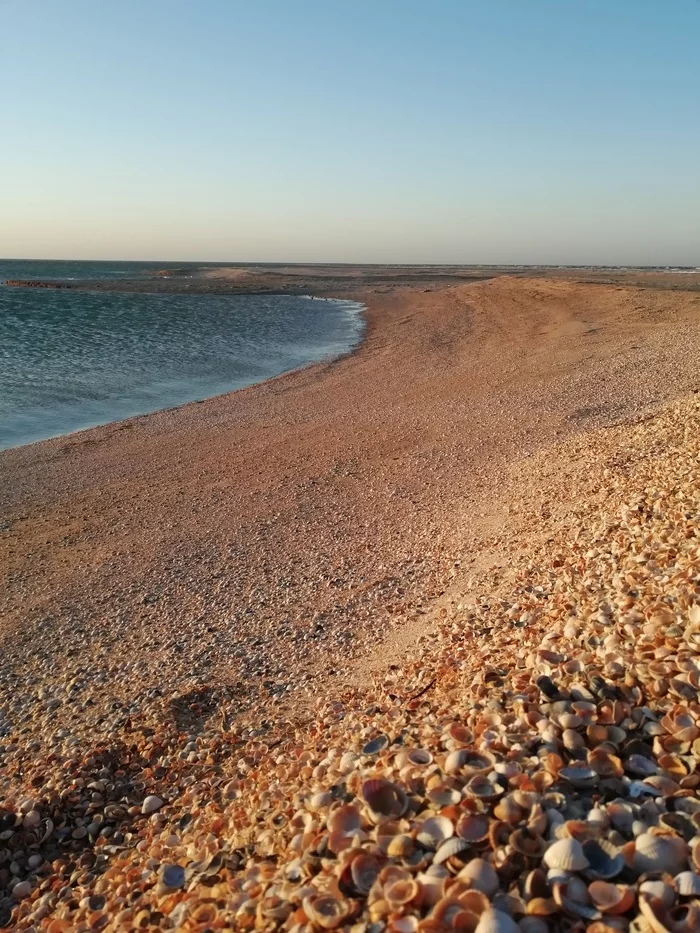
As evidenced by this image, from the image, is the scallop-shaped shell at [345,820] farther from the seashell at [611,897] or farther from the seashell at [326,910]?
the seashell at [611,897]

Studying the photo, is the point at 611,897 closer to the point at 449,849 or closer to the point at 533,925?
the point at 533,925

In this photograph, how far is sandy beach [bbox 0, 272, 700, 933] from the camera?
4.21 meters

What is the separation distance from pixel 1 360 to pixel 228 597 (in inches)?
863

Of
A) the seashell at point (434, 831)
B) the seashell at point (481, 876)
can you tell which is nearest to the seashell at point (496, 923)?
the seashell at point (481, 876)

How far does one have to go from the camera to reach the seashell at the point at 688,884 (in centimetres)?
198

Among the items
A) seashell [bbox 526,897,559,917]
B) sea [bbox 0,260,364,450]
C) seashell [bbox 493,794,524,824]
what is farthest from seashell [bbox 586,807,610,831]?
sea [bbox 0,260,364,450]

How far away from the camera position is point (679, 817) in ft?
7.46

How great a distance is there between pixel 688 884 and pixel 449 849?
0.73 m

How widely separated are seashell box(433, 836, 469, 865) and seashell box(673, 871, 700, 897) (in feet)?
2.12

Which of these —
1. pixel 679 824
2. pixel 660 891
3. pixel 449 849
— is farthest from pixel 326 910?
A: pixel 679 824

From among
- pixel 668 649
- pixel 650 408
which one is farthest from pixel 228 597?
pixel 650 408

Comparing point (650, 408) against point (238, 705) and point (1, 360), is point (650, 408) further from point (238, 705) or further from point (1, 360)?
point (1, 360)

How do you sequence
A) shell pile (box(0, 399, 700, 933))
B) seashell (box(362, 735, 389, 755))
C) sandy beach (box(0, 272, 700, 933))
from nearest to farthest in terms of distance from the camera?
shell pile (box(0, 399, 700, 933))
seashell (box(362, 735, 389, 755))
sandy beach (box(0, 272, 700, 933))

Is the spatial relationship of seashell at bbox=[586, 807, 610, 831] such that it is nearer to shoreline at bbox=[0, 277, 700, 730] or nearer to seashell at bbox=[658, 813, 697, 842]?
seashell at bbox=[658, 813, 697, 842]
